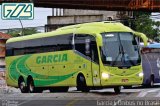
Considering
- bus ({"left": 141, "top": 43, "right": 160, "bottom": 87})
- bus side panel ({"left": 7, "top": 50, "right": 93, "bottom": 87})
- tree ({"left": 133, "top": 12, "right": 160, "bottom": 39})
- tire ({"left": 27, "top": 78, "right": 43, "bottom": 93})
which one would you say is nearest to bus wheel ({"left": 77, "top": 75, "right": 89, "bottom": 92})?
bus side panel ({"left": 7, "top": 50, "right": 93, "bottom": 87})

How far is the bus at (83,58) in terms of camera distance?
26.8 metres

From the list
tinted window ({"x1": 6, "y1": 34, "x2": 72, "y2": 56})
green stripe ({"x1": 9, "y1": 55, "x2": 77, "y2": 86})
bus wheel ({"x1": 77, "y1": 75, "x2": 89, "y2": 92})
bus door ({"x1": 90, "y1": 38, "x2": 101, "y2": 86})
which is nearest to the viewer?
bus door ({"x1": 90, "y1": 38, "x2": 101, "y2": 86})

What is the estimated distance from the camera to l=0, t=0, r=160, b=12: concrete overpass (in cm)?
2869

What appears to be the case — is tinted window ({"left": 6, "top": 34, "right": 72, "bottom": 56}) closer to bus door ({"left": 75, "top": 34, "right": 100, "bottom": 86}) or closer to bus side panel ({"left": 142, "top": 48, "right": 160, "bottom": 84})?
bus door ({"left": 75, "top": 34, "right": 100, "bottom": 86})

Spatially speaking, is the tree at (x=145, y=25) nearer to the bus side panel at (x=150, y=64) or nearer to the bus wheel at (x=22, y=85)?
the bus side panel at (x=150, y=64)

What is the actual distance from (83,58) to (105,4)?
11.8 ft

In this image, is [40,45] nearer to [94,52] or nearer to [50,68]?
[50,68]

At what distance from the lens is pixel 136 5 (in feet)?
100

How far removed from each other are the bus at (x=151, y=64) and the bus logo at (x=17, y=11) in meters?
21.3

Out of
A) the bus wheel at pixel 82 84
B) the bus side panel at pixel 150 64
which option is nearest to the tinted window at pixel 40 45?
the bus wheel at pixel 82 84

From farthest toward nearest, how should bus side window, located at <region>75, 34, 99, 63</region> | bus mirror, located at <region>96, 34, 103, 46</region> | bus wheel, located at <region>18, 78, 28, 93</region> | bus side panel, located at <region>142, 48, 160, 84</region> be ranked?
bus side panel, located at <region>142, 48, 160, 84</region>
bus wheel, located at <region>18, 78, 28, 93</region>
bus side window, located at <region>75, 34, 99, 63</region>
bus mirror, located at <region>96, 34, 103, 46</region>

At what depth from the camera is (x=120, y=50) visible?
27000mm

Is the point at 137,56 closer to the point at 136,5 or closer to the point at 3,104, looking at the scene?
the point at 136,5

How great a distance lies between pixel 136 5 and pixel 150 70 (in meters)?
9.79
